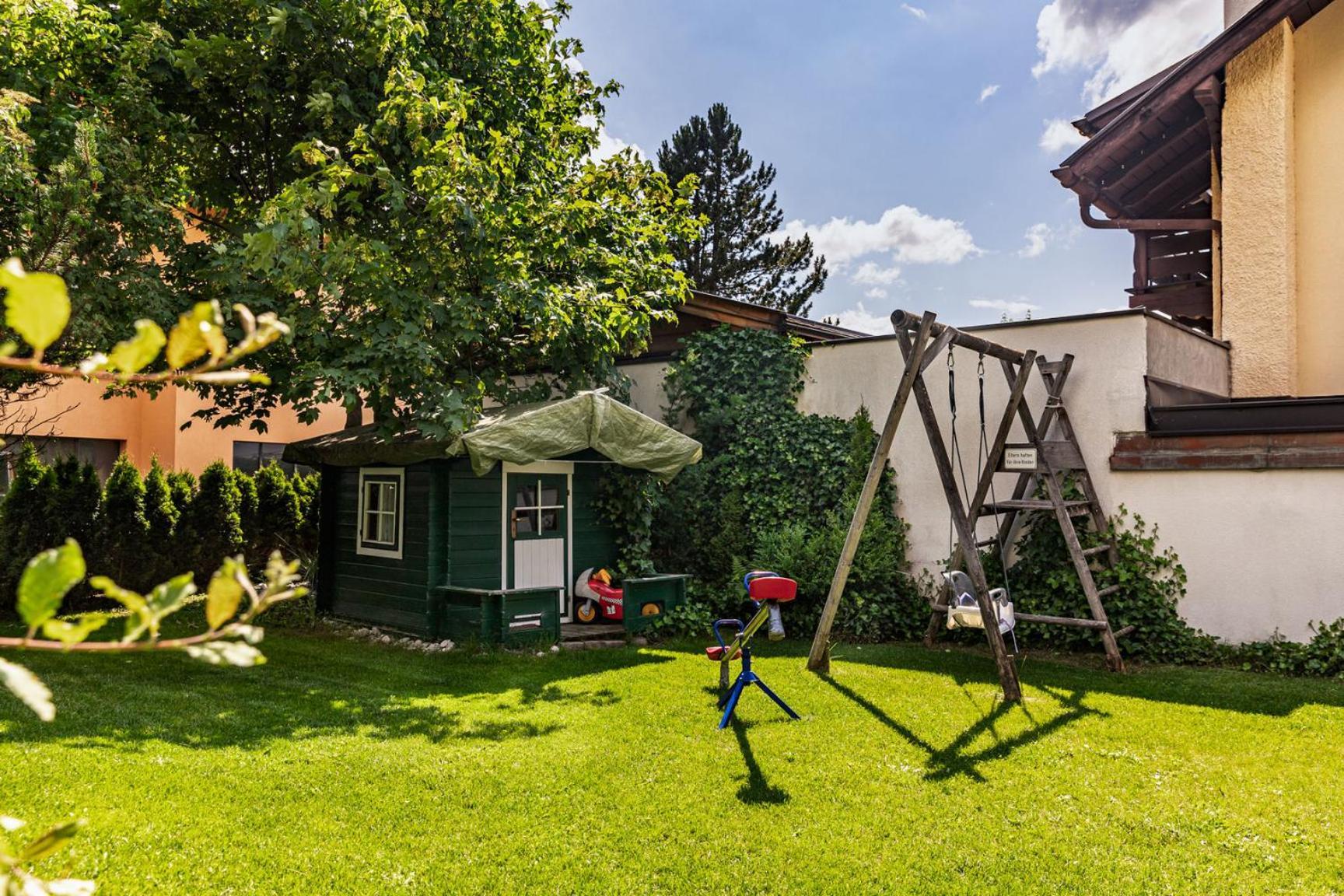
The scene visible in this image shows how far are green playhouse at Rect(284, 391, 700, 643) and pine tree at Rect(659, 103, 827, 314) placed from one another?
15690mm

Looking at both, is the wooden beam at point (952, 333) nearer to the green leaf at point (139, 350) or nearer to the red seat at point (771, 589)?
the red seat at point (771, 589)

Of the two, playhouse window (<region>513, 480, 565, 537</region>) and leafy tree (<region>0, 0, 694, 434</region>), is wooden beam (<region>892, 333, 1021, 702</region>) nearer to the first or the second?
leafy tree (<region>0, 0, 694, 434</region>)

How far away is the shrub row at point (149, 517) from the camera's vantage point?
9773mm

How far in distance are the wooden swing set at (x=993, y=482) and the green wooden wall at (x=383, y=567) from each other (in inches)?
163

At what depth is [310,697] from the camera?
5895mm

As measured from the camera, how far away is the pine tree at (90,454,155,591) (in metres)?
10.3

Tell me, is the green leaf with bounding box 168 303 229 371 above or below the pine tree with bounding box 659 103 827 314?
below

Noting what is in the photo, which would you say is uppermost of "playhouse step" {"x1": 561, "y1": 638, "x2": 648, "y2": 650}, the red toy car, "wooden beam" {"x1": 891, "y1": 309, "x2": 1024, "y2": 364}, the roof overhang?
the roof overhang

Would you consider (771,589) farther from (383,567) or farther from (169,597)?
(383,567)

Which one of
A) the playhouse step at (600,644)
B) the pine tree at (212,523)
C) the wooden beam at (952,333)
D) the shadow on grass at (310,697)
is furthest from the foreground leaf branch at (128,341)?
the pine tree at (212,523)

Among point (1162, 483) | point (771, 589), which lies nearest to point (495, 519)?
point (771, 589)

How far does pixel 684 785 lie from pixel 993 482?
5.24 m

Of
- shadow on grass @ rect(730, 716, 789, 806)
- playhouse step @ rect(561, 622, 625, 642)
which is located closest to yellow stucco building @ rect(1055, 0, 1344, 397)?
playhouse step @ rect(561, 622, 625, 642)

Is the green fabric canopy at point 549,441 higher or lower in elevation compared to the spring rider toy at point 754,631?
higher
